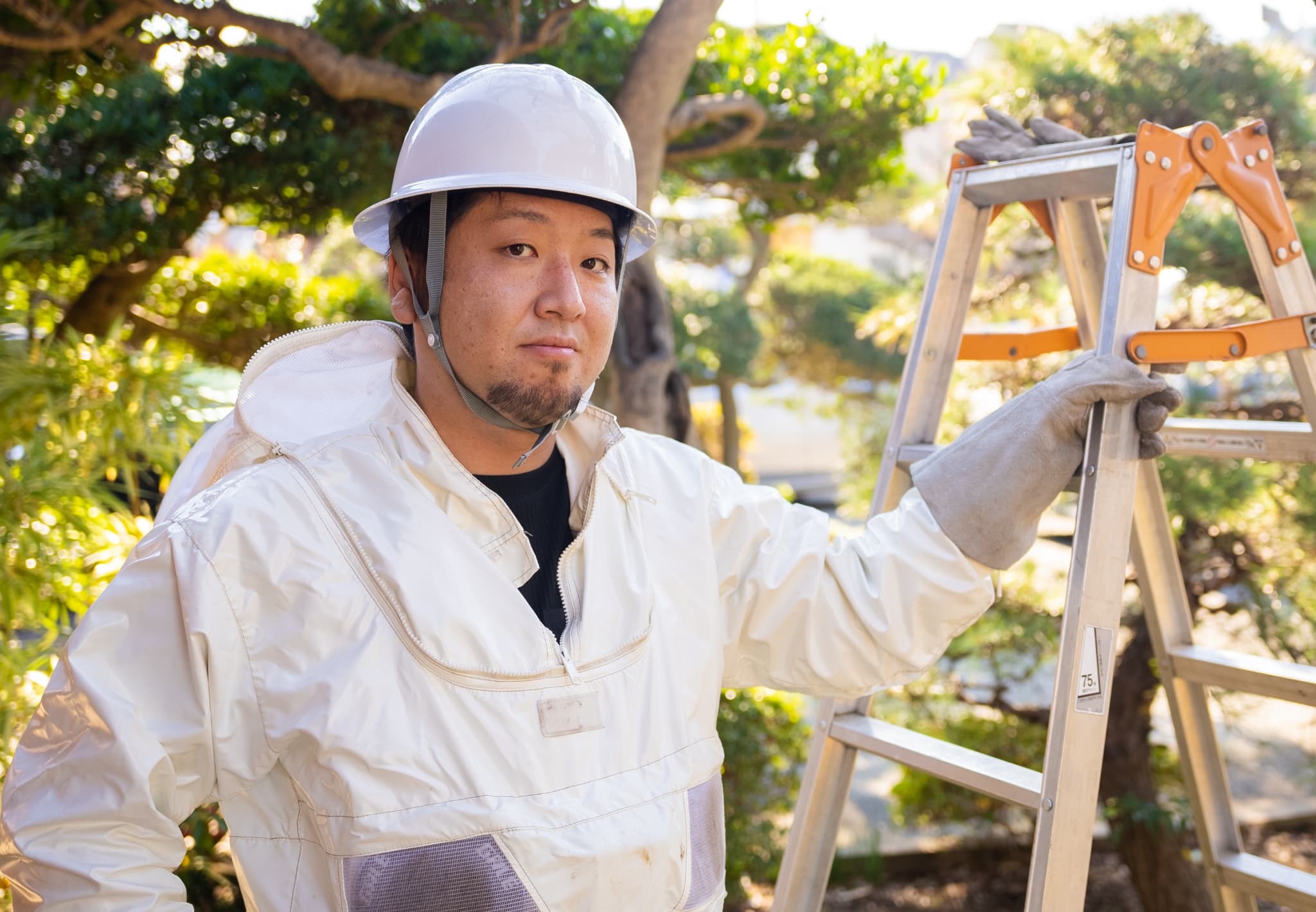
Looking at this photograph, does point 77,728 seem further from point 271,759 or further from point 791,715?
point 791,715

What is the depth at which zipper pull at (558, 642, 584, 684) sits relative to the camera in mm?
1410

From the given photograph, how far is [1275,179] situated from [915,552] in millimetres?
857

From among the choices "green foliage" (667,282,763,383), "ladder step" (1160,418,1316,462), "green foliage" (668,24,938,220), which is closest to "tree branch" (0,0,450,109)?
"green foliage" (668,24,938,220)

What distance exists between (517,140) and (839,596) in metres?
0.81

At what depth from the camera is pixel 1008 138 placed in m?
1.94

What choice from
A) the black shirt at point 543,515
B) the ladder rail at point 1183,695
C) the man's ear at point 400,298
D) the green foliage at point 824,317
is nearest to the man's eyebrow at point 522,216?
the man's ear at point 400,298

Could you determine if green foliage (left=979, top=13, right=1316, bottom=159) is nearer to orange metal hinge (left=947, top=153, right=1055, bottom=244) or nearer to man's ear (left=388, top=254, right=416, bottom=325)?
orange metal hinge (left=947, top=153, right=1055, bottom=244)

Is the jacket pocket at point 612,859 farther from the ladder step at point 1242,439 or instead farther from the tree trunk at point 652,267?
the tree trunk at point 652,267

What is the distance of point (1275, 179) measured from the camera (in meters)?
1.81

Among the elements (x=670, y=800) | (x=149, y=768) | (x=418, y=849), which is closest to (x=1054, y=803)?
(x=670, y=800)

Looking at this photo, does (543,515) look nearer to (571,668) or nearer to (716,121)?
(571,668)

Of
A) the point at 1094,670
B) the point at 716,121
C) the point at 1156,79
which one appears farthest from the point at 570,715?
the point at 1156,79

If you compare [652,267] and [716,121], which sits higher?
[716,121]

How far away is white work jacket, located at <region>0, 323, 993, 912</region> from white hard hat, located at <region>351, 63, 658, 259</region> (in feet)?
0.96
